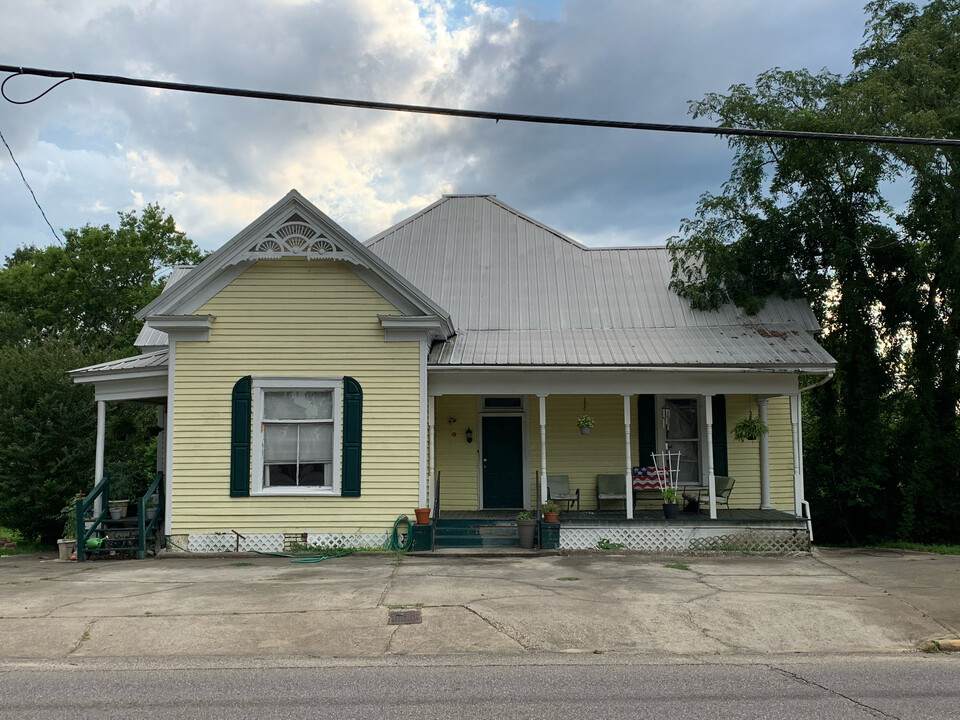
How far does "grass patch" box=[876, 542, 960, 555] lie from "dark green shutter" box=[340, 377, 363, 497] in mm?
10545

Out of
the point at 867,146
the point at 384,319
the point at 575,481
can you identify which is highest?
the point at 867,146

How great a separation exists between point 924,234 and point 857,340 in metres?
2.43

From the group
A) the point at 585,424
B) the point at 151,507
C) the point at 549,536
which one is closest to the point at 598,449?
the point at 585,424

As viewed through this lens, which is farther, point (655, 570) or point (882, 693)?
point (655, 570)

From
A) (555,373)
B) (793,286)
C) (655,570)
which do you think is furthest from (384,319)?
(793,286)

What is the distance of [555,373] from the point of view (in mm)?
14320

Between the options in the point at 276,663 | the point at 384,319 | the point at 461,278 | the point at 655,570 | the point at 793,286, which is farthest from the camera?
A: the point at 461,278

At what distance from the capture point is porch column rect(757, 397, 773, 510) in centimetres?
1588

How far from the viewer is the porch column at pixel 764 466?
1588 cm

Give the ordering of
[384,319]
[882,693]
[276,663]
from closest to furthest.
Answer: [882,693] < [276,663] < [384,319]

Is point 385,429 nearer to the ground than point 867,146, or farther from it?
nearer to the ground

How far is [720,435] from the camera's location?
16016mm

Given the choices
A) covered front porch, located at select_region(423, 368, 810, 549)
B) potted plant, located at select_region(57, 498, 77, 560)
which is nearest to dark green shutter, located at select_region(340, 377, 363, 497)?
covered front porch, located at select_region(423, 368, 810, 549)

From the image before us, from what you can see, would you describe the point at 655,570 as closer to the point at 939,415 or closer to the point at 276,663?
the point at 276,663
